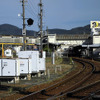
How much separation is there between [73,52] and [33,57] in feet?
164

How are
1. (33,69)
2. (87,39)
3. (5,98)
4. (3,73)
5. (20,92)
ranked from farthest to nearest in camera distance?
1. (87,39)
2. (33,69)
3. (3,73)
4. (20,92)
5. (5,98)

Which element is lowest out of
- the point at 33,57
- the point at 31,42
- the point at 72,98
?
the point at 72,98

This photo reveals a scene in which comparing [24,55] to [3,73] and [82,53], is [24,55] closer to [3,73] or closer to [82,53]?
[3,73]

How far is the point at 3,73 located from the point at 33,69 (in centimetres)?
377

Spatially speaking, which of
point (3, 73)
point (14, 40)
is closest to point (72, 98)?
point (3, 73)

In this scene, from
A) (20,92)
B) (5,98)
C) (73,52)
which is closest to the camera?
(5,98)

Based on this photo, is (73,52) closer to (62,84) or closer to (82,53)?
(82,53)

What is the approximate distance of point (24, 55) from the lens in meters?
19.0

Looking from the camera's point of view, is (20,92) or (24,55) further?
(24,55)

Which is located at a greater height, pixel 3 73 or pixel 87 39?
pixel 87 39

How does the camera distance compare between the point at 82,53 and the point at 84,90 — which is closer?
the point at 84,90

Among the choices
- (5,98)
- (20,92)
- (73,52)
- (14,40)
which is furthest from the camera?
(73,52)

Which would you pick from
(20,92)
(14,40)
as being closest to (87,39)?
(14,40)

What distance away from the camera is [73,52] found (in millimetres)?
67875
